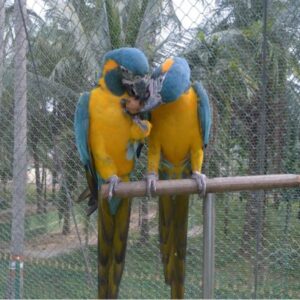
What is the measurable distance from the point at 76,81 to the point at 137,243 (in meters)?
0.59

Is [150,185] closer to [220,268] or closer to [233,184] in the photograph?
[233,184]

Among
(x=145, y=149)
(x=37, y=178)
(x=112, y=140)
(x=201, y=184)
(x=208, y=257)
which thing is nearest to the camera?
(x=208, y=257)

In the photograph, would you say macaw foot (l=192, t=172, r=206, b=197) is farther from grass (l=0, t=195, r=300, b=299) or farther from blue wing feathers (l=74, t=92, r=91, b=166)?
grass (l=0, t=195, r=300, b=299)

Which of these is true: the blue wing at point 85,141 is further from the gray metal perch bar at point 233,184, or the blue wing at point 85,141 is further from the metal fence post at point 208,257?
the metal fence post at point 208,257

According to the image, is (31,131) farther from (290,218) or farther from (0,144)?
(290,218)

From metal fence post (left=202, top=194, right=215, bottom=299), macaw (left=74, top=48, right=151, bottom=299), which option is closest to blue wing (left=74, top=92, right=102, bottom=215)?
macaw (left=74, top=48, right=151, bottom=299)

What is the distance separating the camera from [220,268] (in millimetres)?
1359

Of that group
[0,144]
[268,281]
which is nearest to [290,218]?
[268,281]

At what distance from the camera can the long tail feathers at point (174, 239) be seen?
2.36 ft

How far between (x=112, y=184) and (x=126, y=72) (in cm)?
19

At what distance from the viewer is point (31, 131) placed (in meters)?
1.50

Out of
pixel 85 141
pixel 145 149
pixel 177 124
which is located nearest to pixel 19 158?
pixel 145 149

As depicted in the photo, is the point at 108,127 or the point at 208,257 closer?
the point at 208,257

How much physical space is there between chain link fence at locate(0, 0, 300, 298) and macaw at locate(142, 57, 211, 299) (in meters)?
0.34
